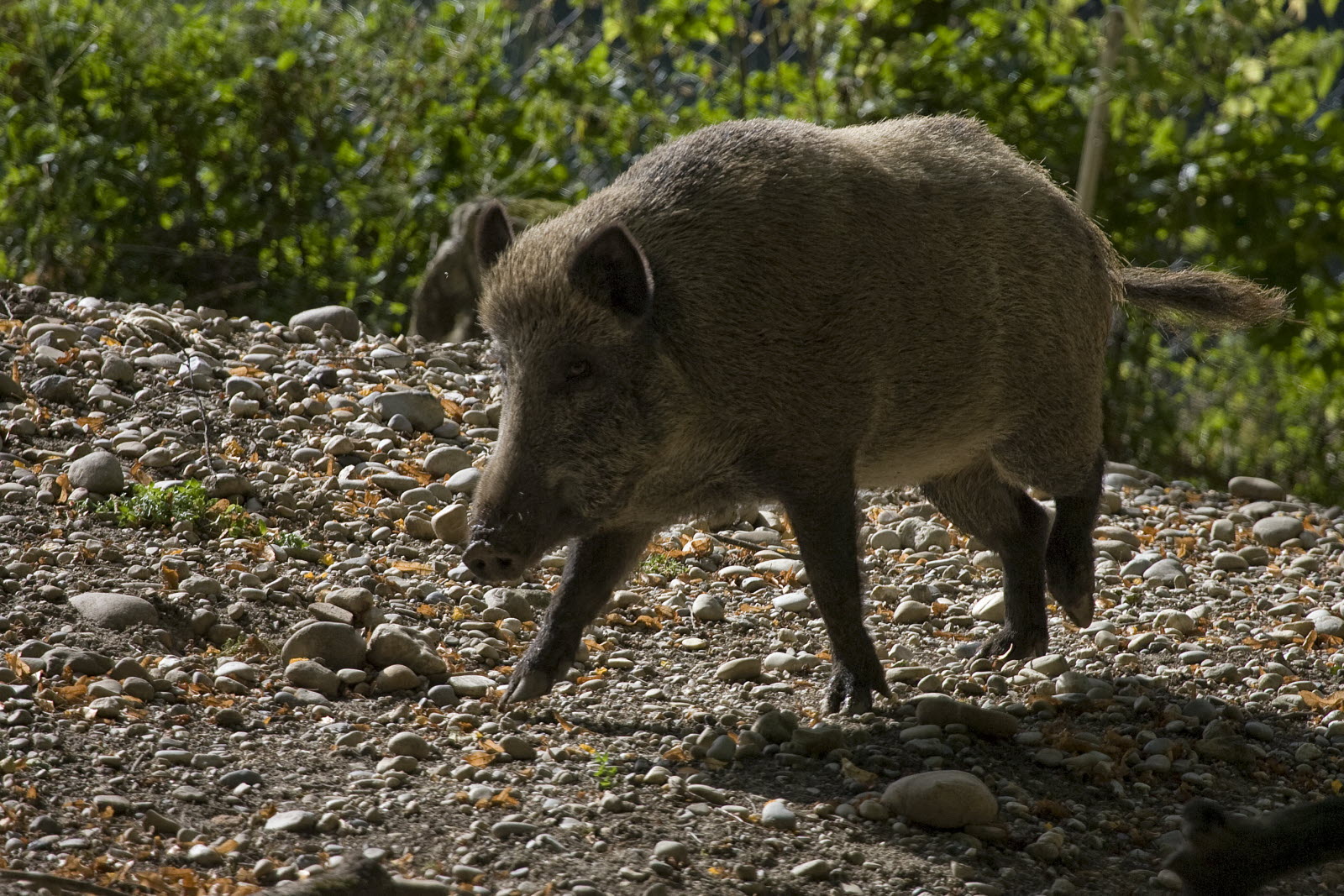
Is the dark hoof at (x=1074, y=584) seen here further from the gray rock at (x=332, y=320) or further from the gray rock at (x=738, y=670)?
the gray rock at (x=332, y=320)

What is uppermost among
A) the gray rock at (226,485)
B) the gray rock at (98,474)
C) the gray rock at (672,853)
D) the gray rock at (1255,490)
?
the gray rock at (98,474)

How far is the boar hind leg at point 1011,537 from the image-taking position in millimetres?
4816

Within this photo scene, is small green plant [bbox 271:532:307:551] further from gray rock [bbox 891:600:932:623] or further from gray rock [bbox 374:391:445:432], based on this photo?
gray rock [bbox 891:600:932:623]

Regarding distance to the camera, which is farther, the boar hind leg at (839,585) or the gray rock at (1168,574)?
the gray rock at (1168,574)

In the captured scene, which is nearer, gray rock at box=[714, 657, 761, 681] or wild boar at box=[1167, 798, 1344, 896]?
wild boar at box=[1167, 798, 1344, 896]

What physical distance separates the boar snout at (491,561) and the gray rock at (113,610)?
966 mm

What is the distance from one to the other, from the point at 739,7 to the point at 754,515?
146 inches

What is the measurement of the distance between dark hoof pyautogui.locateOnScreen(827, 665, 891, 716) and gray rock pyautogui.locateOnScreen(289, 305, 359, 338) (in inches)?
140

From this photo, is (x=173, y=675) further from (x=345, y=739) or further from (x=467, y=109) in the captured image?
(x=467, y=109)

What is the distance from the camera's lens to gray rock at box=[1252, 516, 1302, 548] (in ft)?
20.6

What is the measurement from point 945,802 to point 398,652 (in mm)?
1570

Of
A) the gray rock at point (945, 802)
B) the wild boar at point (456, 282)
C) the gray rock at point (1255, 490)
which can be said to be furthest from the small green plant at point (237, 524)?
the gray rock at point (1255, 490)

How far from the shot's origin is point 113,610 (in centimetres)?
401

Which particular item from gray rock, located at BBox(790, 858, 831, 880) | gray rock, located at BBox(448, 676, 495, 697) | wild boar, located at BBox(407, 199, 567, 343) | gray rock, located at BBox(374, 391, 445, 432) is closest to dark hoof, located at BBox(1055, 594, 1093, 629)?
gray rock, located at BBox(448, 676, 495, 697)
